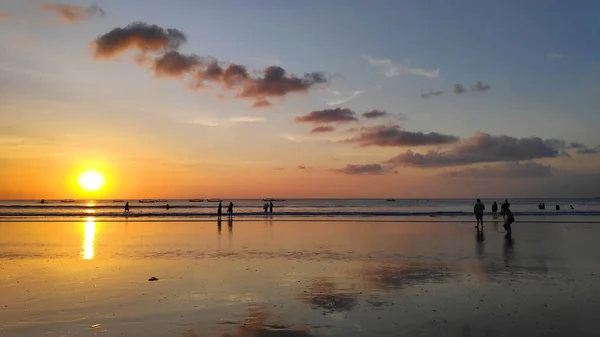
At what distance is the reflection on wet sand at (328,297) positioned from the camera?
1127cm

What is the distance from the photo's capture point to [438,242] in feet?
85.2

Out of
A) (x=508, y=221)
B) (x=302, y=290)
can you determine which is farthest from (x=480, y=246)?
(x=302, y=290)

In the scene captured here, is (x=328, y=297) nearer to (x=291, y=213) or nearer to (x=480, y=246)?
(x=480, y=246)

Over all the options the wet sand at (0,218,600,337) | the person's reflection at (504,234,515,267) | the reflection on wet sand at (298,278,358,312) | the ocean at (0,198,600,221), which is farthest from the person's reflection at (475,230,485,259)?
the ocean at (0,198,600,221)

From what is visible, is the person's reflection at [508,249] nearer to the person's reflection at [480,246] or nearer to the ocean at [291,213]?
the person's reflection at [480,246]

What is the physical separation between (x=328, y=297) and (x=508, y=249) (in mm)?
13967

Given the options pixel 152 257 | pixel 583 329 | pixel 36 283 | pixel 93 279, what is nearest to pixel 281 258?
pixel 152 257

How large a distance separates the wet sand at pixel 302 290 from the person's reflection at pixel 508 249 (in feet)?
0.33

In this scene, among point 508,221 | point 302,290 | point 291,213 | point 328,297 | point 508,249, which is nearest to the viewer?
point 328,297

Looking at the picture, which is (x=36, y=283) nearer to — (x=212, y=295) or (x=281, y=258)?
(x=212, y=295)

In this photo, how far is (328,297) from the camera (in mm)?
12281

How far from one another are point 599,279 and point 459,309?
6.92 m

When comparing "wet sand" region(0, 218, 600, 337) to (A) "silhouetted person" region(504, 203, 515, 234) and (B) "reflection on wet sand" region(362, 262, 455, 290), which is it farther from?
(A) "silhouetted person" region(504, 203, 515, 234)

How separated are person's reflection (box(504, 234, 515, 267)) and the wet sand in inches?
3.9
